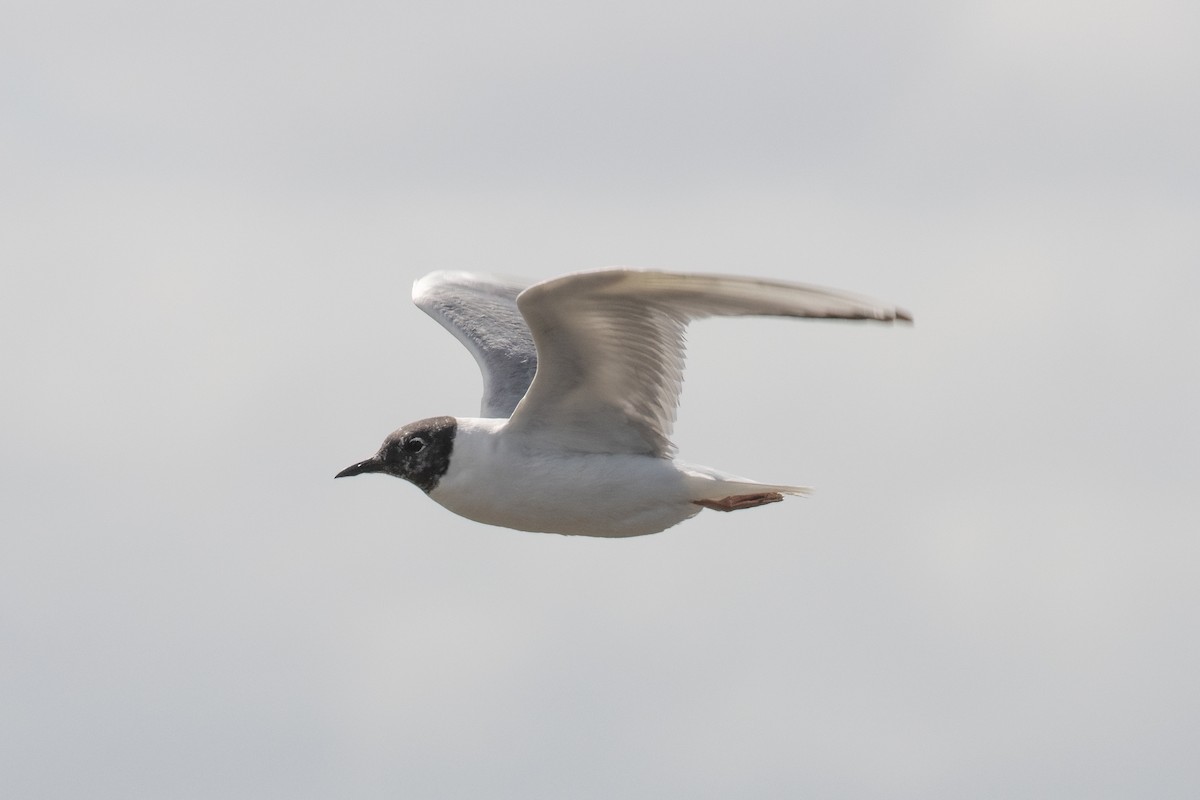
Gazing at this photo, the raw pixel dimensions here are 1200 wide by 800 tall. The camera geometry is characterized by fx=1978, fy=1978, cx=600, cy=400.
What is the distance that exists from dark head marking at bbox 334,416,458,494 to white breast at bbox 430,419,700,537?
0.12 meters

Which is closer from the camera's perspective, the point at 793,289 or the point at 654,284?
the point at 793,289

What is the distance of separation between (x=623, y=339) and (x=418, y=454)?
1.99 meters

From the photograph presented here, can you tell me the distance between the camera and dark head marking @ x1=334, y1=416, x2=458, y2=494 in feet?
44.9

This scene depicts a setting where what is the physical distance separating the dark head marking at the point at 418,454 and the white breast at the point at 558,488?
0.12m

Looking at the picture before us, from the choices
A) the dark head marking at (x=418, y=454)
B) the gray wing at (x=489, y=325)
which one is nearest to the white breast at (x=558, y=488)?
the dark head marking at (x=418, y=454)

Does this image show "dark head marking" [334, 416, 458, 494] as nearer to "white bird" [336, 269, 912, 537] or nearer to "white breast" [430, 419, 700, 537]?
"white bird" [336, 269, 912, 537]

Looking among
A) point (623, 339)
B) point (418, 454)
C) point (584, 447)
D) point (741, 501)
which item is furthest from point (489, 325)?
point (623, 339)

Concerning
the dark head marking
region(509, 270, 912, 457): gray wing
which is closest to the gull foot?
region(509, 270, 912, 457): gray wing

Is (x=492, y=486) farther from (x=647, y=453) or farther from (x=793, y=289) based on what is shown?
(x=793, y=289)

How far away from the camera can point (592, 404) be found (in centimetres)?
1326

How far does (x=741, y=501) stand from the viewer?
546 inches

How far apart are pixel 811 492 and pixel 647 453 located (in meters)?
1.21

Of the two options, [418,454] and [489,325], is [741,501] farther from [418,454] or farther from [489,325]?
[489,325]

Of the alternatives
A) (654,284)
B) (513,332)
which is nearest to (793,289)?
(654,284)
